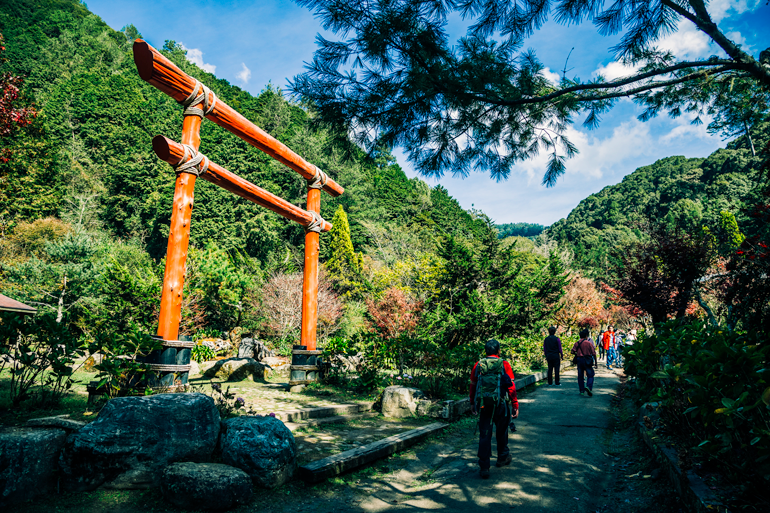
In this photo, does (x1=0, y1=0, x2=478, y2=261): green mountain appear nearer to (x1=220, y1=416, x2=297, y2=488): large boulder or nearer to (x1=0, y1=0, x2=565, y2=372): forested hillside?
(x1=0, y1=0, x2=565, y2=372): forested hillside

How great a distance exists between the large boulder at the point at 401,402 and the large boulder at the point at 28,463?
4.85 m

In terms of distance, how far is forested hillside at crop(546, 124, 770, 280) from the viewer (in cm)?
3881

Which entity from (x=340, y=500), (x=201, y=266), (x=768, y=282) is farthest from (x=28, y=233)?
(x=768, y=282)

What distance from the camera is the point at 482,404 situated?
15.4 ft

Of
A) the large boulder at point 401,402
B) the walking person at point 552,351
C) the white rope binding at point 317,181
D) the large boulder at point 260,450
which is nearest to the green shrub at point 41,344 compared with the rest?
the large boulder at point 260,450

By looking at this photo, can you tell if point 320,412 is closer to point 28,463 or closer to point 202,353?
point 28,463

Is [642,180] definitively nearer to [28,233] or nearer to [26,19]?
[28,233]

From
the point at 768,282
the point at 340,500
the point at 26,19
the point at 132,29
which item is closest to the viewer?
the point at 768,282

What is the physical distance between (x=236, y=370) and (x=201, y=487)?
24.5ft

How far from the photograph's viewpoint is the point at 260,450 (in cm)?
389

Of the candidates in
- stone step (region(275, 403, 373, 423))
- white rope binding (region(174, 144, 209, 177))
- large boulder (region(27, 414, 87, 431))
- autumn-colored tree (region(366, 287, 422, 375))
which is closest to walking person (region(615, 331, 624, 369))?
autumn-colored tree (region(366, 287, 422, 375))

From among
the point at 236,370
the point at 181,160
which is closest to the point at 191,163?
the point at 181,160

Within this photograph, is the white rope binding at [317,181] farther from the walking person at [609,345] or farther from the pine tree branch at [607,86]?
the walking person at [609,345]

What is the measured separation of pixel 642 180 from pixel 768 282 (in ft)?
227
